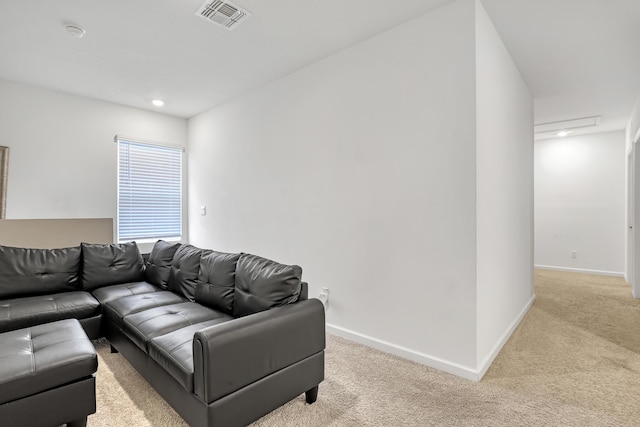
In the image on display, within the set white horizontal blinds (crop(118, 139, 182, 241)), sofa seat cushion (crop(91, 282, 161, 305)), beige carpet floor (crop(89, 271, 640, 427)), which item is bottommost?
beige carpet floor (crop(89, 271, 640, 427))

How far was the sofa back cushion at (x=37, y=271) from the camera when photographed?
2842 millimetres

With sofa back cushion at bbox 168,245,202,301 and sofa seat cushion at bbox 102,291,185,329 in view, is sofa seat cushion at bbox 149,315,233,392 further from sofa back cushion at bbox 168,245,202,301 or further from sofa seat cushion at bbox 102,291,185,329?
sofa back cushion at bbox 168,245,202,301

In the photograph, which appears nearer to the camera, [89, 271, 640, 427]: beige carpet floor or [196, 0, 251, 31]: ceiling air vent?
[89, 271, 640, 427]: beige carpet floor

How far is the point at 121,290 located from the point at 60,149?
89.4 inches

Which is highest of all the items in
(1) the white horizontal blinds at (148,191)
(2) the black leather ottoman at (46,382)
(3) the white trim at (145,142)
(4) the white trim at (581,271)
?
(3) the white trim at (145,142)

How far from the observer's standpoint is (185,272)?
2.89m

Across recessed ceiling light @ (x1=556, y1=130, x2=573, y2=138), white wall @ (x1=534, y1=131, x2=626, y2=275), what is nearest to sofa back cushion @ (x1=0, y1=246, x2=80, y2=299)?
recessed ceiling light @ (x1=556, y1=130, x2=573, y2=138)

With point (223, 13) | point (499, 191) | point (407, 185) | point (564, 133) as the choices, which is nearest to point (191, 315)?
point (407, 185)

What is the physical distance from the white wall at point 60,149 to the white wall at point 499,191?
4519 millimetres

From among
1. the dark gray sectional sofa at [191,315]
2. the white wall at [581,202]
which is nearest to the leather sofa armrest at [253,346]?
the dark gray sectional sofa at [191,315]

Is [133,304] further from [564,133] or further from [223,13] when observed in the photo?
[564,133]

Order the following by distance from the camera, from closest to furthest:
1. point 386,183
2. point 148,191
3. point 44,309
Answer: point 44,309 < point 386,183 < point 148,191

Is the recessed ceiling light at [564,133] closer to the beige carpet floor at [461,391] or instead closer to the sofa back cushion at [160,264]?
the beige carpet floor at [461,391]

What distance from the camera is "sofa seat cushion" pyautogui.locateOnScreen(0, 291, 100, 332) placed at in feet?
7.79
